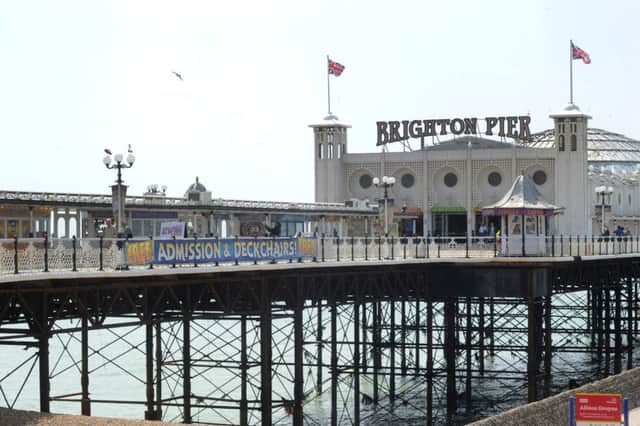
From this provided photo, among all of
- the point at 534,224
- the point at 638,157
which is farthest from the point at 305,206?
the point at 638,157

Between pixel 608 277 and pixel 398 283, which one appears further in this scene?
pixel 608 277

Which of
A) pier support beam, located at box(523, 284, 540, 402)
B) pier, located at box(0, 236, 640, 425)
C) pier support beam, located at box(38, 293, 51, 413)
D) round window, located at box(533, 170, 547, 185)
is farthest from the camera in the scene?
round window, located at box(533, 170, 547, 185)

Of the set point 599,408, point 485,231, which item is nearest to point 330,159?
point 485,231

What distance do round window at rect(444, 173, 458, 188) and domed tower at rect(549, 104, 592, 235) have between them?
24.7 feet

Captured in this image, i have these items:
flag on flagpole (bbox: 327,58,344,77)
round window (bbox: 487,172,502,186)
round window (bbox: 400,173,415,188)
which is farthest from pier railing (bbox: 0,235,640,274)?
round window (bbox: 400,173,415,188)

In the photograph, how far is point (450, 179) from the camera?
9212cm

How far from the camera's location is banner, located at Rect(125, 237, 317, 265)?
103 feet

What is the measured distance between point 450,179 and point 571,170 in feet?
29.8

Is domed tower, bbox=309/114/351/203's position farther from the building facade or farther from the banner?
the banner

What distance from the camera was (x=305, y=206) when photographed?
6303 centimetres

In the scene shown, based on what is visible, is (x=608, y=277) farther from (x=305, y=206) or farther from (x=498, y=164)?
(x=498, y=164)

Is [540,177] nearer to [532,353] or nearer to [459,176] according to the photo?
[459,176]

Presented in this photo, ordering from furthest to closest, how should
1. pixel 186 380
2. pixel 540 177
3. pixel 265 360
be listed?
pixel 540 177, pixel 186 380, pixel 265 360

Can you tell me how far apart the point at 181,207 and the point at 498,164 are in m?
45.7
